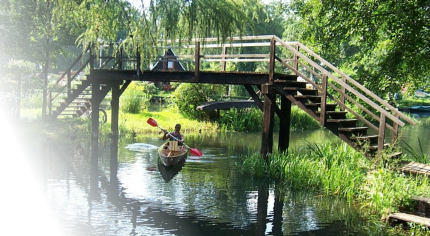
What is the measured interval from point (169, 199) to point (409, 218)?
516cm

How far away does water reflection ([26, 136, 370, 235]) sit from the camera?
9.60 meters

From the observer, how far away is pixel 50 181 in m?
12.7

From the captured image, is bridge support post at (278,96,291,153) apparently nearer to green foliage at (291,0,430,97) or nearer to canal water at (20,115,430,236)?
canal water at (20,115,430,236)

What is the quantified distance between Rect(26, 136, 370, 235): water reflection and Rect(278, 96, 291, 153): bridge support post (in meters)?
1.76

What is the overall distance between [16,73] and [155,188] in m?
9.48

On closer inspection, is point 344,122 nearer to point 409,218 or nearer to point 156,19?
point 409,218

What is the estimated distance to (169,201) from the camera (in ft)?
37.0

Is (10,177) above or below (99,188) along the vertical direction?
above

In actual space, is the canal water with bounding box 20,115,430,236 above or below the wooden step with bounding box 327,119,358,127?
below

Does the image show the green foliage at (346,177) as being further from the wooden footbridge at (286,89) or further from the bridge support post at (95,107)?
the bridge support post at (95,107)

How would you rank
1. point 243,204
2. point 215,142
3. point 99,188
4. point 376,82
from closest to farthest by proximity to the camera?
point 243,204 → point 99,188 → point 376,82 → point 215,142

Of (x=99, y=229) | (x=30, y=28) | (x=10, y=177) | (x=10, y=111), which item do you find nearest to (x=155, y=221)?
(x=99, y=229)

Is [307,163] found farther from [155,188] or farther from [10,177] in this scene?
[10,177]

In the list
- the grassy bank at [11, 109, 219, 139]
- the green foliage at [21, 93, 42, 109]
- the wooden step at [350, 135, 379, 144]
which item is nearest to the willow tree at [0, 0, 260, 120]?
the grassy bank at [11, 109, 219, 139]
